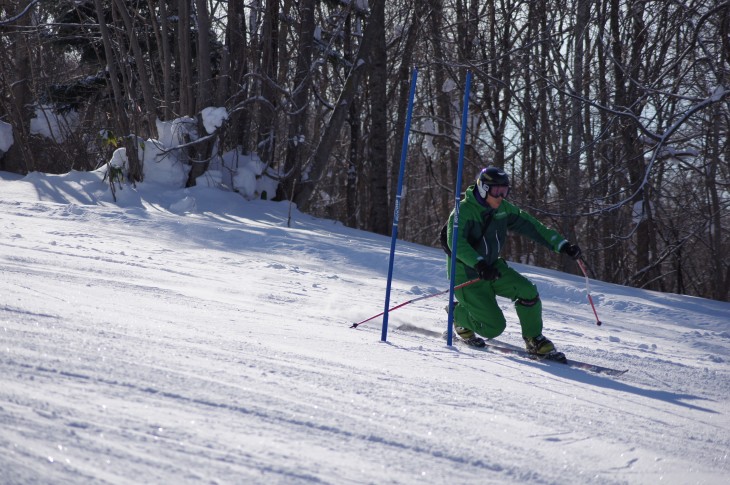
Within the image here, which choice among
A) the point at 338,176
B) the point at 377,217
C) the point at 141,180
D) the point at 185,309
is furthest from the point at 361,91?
the point at 185,309

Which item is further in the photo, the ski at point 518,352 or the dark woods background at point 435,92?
the dark woods background at point 435,92

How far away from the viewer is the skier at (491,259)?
548 centimetres

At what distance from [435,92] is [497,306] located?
57.5ft

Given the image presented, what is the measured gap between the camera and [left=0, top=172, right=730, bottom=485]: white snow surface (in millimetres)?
2486

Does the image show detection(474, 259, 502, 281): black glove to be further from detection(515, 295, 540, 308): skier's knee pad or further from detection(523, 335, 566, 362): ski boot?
detection(523, 335, 566, 362): ski boot

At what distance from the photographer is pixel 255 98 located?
13.4 meters

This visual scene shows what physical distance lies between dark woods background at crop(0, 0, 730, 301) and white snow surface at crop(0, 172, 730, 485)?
203 inches

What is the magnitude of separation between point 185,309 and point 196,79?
368 inches

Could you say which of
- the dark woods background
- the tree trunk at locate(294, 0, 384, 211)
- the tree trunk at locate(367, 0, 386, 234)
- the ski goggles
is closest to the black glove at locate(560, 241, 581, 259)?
the ski goggles

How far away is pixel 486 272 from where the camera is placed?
5.20 m

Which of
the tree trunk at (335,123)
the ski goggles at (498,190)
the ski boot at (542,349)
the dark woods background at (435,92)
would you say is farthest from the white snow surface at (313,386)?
the tree trunk at (335,123)

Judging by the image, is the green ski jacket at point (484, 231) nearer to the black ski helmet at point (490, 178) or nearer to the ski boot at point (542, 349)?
the black ski helmet at point (490, 178)

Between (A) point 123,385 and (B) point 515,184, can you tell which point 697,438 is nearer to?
(A) point 123,385

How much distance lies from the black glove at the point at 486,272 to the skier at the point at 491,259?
0.40 feet
